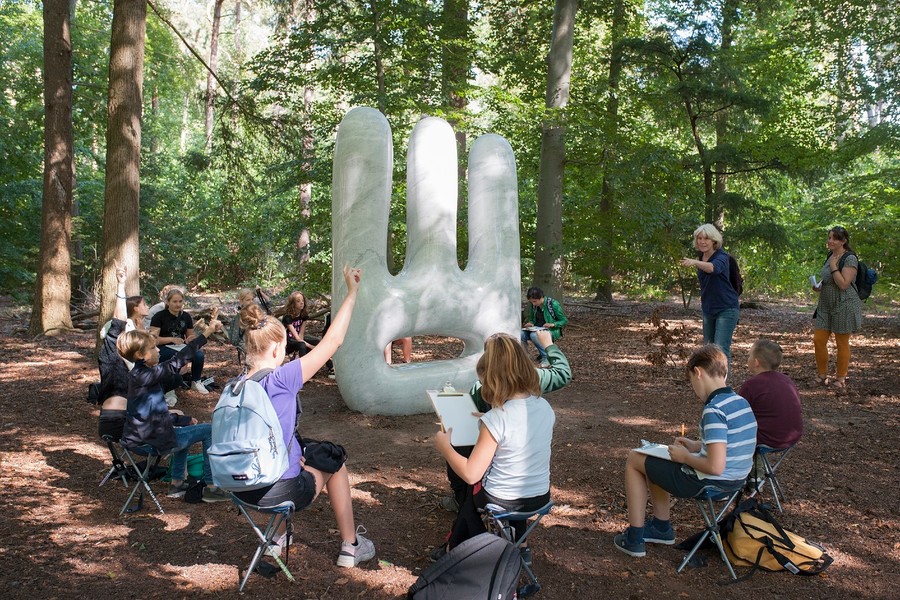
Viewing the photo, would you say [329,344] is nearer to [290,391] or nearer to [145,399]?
[290,391]

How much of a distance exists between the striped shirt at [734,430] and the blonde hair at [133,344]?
12.0 ft

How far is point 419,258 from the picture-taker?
743 centimetres

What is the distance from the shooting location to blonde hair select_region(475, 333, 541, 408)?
3461mm

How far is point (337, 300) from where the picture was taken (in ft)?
23.2

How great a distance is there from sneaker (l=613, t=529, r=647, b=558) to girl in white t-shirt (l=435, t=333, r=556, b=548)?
0.84 m

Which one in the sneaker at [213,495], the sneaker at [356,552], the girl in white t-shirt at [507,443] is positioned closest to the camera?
the girl in white t-shirt at [507,443]

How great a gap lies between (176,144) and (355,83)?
28.7m

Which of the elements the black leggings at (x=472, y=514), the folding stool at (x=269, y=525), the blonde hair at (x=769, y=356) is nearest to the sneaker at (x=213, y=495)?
the folding stool at (x=269, y=525)

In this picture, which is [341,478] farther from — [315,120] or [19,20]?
[19,20]

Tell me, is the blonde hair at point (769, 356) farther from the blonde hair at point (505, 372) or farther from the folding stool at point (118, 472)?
the folding stool at point (118, 472)

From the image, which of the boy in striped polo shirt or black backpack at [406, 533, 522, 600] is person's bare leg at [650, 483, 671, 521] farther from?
black backpack at [406, 533, 522, 600]

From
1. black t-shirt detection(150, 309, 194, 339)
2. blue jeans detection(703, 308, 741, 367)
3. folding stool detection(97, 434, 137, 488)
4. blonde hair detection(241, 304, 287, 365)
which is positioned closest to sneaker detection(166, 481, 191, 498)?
folding stool detection(97, 434, 137, 488)

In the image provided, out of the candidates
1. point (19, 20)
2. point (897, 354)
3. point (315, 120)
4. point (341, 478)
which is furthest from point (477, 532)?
point (19, 20)

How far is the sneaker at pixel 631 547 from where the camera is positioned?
4043mm
